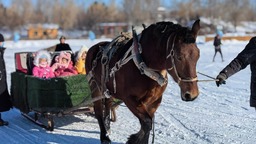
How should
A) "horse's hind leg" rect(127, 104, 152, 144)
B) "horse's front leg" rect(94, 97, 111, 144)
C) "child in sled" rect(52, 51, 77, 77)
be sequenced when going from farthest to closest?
"child in sled" rect(52, 51, 77, 77)
"horse's front leg" rect(94, 97, 111, 144)
"horse's hind leg" rect(127, 104, 152, 144)

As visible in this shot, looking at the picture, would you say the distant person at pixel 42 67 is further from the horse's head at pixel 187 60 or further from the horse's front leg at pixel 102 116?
the horse's head at pixel 187 60

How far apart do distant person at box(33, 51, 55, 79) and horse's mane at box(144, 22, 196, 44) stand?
11.0 feet

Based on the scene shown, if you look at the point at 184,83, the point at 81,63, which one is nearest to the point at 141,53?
the point at 184,83

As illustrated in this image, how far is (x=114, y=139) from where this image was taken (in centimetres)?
610

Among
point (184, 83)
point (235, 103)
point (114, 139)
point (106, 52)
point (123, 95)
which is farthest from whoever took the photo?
point (235, 103)

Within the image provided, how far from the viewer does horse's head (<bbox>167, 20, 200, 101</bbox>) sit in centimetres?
385

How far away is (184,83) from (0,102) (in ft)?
15.9

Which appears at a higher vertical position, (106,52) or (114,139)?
(106,52)

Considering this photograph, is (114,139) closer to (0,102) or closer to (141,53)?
(141,53)

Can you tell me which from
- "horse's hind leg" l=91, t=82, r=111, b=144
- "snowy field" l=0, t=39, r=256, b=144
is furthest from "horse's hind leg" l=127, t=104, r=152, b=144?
"horse's hind leg" l=91, t=82, r=111, b=144

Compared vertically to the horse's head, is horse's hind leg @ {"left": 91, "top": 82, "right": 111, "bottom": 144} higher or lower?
lower

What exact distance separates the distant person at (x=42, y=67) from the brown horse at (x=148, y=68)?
1.95m

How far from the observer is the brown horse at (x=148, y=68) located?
388 cm

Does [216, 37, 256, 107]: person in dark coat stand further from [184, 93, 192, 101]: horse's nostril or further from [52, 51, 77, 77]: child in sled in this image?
[52, 51, 77, 77]: child in sled
